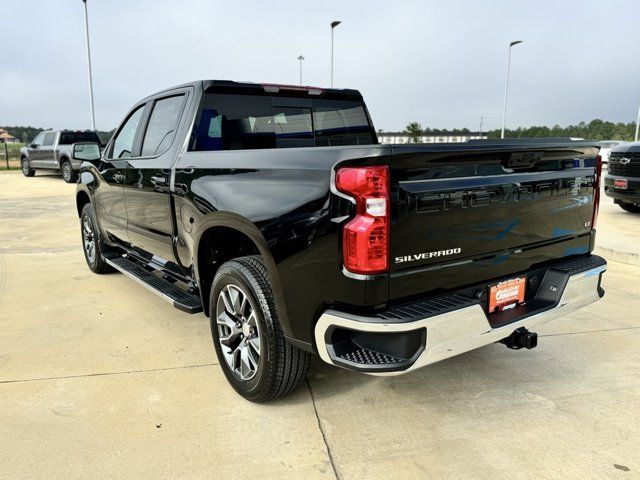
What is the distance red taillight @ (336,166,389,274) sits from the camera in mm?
2104

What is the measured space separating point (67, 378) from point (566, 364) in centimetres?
324

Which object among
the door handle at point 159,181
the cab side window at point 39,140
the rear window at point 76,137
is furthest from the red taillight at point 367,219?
the cab side window at point 39,140

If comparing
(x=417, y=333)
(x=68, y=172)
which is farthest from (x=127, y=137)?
(x=68, y=172)

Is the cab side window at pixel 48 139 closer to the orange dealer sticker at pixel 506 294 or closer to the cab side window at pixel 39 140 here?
the cab side window at pixel 39 140

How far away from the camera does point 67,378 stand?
3184 mm

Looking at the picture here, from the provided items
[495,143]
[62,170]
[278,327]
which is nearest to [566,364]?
[495,143]

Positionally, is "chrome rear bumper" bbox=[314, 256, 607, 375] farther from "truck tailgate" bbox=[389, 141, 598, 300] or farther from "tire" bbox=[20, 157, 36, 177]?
"tire" bbox=[20, 157, 36, 177]

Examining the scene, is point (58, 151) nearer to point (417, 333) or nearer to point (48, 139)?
point (48, 139)

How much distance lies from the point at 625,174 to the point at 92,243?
857cm

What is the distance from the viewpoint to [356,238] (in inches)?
83.4

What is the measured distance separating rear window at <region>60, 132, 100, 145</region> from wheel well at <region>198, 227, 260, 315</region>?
54.2 feet

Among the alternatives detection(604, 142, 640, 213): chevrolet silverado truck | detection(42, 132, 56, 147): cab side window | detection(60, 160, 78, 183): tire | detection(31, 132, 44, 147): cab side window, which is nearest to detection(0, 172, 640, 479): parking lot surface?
detection(604, 142, 640, 213): chevrolet silverado truck

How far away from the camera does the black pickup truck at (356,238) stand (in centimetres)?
216

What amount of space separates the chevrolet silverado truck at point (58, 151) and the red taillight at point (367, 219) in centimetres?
1667
